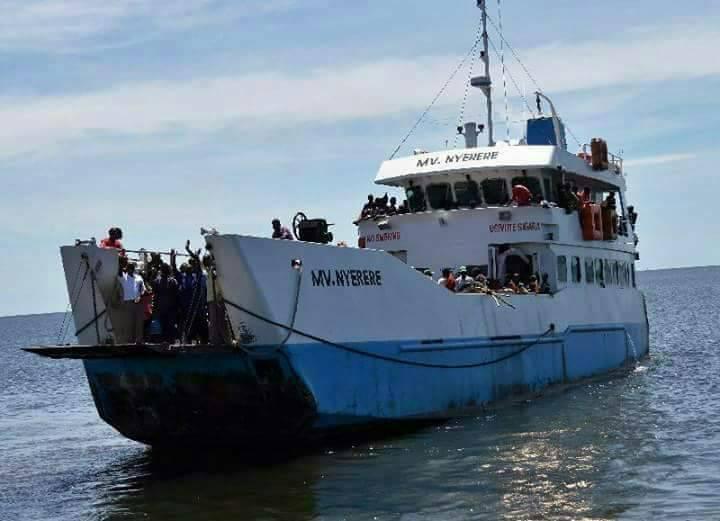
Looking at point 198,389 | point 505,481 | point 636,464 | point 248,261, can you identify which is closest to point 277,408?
point 198,389

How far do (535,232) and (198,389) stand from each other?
354 inches

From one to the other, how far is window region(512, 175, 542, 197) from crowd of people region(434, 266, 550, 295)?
181cm

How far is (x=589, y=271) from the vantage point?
2598 cm

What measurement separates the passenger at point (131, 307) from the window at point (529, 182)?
9342mm

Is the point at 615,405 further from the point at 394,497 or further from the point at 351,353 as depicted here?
the point at 394,497

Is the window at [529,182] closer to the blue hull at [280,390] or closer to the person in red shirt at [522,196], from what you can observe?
the person in red shirt at [522,196]

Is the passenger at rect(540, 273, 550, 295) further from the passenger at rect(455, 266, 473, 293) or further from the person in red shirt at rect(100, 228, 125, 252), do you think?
the person in red shirt at rect(100, 228, 125, 252)

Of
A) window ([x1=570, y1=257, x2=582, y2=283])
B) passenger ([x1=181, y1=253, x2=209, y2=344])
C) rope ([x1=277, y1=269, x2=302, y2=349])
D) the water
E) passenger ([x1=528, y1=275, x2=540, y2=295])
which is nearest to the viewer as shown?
the water

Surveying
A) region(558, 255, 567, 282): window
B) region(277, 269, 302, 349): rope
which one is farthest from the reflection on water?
region(558, 255, 567, 282): window

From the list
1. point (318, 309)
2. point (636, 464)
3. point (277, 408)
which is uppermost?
point (318, 309)

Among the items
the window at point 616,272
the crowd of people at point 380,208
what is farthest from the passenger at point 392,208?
the window at point 616,272

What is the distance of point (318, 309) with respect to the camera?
54.3 ft

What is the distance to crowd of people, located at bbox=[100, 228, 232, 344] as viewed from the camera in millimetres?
16828

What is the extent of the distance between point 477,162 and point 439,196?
3.67 ft
